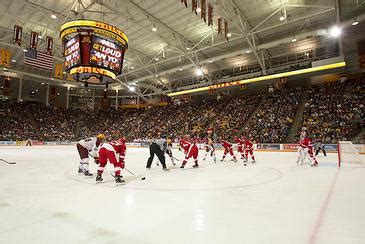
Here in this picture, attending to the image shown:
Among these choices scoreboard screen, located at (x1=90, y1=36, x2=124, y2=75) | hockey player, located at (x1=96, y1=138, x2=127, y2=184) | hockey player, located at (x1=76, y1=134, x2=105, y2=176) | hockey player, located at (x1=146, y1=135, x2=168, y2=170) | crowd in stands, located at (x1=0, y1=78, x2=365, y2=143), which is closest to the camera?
hockey player, located at (x1=96, y1=138, x2=127, y2=184)

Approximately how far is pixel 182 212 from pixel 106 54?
9730mm

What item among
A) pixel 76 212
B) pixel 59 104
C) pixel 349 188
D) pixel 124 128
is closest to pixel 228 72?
pixel 124 128

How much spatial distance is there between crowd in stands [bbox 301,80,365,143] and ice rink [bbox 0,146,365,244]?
12973 millimetres

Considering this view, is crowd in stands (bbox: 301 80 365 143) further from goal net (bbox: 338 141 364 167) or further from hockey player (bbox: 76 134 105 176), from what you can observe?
hockey player (bbox: 76 134 105 176)

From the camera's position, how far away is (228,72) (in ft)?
100

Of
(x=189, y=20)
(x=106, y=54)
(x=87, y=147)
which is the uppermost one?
(x=189, y=20)

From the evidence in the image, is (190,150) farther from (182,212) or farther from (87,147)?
(182,212)

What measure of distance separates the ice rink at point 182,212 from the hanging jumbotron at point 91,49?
639 cm

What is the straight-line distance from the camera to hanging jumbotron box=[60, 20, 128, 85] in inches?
409

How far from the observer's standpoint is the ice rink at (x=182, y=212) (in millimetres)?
2705

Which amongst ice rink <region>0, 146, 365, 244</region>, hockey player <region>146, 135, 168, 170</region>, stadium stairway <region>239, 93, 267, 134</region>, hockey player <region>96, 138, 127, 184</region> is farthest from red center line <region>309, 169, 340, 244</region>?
stadium stairway <region>239, 93, 267, 134</region>

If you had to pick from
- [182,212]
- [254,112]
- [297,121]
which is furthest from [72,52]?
[254,112]

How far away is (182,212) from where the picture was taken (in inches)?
143

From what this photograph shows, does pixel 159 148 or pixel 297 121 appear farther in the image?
pixel 297 121
